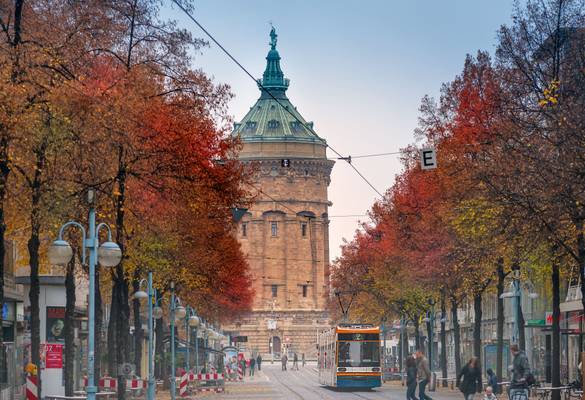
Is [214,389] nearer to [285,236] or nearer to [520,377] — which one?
[520,377]

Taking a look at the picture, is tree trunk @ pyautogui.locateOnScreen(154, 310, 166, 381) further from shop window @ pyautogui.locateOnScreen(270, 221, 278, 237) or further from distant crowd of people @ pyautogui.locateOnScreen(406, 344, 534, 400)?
shop window @ pyautogui.locateOnScreen(270, 221, 278, 237)

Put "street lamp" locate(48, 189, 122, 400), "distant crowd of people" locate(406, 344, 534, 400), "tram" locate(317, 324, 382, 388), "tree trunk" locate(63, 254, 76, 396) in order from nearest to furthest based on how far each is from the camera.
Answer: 1. "street lamp" locate(48, 189, 122, 400)
2. "distant crowd of people" locate(406, 344, 534, 400)
3. "tree trunk" locate(63, 254, 76, 396)
4. "tram" locate(317, 324, 382, 388)

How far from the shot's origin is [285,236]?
192750 millimetres

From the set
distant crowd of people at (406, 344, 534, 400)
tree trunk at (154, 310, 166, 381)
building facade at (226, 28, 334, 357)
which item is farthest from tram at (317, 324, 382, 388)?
building facade at (226, 28, 334, 357)

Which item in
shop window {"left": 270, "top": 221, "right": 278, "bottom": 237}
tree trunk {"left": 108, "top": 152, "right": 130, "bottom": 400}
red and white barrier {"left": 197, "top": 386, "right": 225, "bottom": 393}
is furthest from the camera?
shop window {"left": 270, "top": 221, "right": 278, "bottom": 237}

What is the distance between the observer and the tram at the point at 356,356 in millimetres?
69875

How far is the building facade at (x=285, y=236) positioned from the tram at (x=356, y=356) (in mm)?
120486

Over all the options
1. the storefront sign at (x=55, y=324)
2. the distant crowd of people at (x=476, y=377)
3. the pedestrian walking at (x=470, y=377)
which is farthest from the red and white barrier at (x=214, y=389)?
the pedestrian walking at (x=470, y=377)

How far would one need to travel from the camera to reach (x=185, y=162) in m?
38.8

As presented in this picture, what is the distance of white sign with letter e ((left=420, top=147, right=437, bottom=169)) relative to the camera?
51.8m

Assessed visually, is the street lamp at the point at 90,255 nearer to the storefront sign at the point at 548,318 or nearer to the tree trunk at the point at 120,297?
the tree trunk at the point at 120,297

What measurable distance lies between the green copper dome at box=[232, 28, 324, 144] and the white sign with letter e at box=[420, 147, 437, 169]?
440ft

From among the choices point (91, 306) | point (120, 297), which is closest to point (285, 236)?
point (120, 297)

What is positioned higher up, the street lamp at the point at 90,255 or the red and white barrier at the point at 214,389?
the street lamp at the point at 90,255
